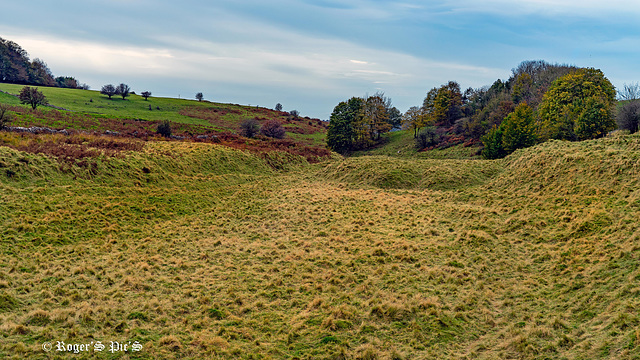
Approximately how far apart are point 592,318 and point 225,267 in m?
12.3

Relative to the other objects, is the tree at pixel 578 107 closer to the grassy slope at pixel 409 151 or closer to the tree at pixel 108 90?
the grassy slope at pixel 409 151

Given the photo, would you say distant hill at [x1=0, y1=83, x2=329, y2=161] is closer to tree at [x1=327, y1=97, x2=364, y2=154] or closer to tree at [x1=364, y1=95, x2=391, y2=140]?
tree at [x1=327, y1=97, x2=364, y2=154]

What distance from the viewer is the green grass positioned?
878 centimetres

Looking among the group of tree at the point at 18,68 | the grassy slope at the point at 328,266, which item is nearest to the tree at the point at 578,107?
the grassy slope at the point at 328,266

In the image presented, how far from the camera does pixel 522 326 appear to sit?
9398mm

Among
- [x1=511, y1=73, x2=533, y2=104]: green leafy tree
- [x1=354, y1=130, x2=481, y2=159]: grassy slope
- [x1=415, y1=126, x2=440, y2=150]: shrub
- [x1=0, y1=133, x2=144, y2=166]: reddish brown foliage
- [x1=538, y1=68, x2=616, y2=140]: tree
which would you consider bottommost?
[x1=0, y1=133, x2=144, y2=166]: reddish brown foliage

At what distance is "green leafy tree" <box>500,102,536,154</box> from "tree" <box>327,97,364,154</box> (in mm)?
33442

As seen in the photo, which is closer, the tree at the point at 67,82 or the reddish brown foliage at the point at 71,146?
the reddish brown foliage at the point at 71,146

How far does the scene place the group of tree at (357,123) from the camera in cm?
7138

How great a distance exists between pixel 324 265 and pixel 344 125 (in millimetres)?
59098

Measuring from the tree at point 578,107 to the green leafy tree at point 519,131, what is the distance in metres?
3.91

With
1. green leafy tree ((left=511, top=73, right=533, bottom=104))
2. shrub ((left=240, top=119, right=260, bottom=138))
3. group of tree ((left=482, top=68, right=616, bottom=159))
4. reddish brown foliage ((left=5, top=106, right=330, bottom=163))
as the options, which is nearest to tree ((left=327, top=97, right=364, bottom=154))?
reddish brown foliage ((left=5, top=106, right=330, bottom=163))

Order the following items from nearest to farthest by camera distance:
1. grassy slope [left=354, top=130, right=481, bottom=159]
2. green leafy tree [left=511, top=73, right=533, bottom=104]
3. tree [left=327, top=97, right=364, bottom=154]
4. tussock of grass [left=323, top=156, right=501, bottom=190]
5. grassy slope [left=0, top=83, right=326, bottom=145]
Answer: tussock of grass [left=323, top=156, right=501, bottom=190], grassy slope [left=354, top=130, right=481, bottom=159], grassy slope [left=0, top=83, right=326, bottom=145], green leafy tree [left=511, top=73, right=533, bottom=104], tree [left=327, top=97, right=364, bottom=154]

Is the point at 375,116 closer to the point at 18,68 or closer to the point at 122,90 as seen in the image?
the point at 122,90
